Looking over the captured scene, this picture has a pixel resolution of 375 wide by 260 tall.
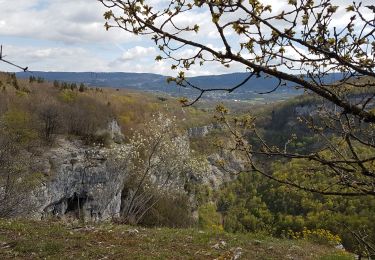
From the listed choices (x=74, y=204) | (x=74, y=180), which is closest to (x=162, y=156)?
(x=74, y=180)

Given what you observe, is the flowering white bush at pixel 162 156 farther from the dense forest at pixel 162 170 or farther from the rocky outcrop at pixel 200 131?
the rocky outcrop at pixel 200 131

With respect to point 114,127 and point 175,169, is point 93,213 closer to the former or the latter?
point 175,169

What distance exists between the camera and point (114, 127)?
80625mm

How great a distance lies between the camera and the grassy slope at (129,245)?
36.7 ft

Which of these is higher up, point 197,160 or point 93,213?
point 197,160

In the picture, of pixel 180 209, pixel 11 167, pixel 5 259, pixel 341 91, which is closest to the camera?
pixel 341 91

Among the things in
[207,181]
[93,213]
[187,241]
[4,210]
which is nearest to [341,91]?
[187,241]

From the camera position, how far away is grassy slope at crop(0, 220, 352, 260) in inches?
440

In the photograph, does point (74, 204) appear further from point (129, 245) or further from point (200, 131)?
point (200, 131)

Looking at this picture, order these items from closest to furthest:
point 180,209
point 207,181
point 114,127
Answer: point 180,209 → point 114,127 → point 207,181

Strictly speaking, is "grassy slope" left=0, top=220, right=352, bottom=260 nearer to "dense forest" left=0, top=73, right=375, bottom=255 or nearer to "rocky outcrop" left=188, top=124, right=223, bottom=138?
"dense forest" left=0, top=73, right=375, bottom=255

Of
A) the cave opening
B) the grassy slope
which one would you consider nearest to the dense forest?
the grassy slope

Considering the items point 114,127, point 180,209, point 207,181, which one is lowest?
point 207,181

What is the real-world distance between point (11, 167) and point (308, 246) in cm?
1563
